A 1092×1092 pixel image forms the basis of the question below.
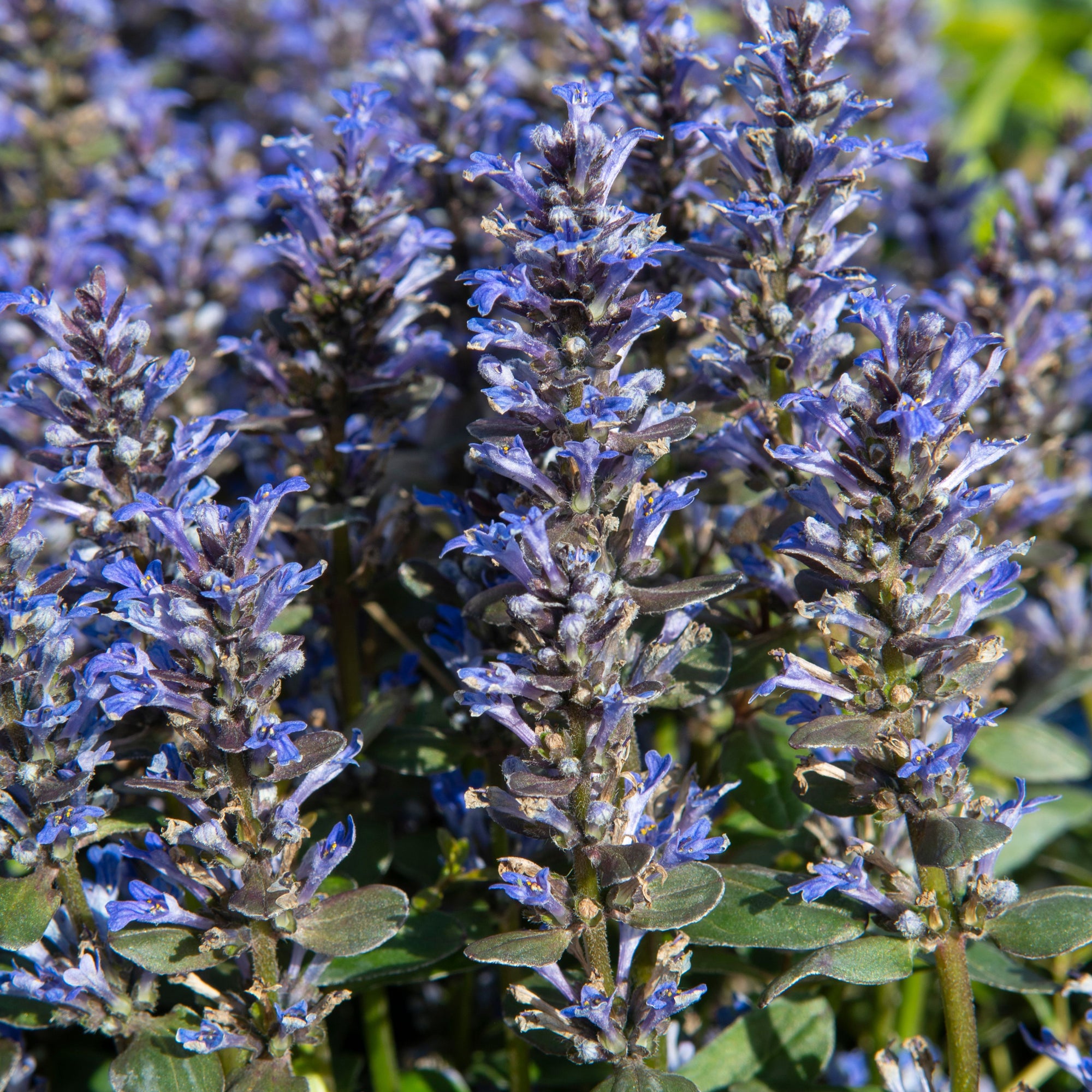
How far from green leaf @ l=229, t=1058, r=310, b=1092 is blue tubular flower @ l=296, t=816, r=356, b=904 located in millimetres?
367

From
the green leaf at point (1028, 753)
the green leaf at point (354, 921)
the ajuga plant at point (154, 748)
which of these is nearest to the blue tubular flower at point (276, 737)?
the ajuga plant at point (154, 748)

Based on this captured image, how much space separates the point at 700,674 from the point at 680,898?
21.2 inches

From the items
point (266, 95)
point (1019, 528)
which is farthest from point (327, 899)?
point (266, 95)

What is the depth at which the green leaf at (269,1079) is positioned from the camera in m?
2.44

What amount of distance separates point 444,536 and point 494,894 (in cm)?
123

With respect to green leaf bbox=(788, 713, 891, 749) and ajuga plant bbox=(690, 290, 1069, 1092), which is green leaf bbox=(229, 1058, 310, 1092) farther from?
green leaf bbox=(788, 713, 891, 749)

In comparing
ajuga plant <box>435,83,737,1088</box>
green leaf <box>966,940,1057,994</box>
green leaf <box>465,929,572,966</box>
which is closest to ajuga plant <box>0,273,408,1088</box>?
green leaf <box>465,929,572,966</box>

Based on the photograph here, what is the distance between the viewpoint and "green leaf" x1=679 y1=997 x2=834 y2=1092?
3.02m

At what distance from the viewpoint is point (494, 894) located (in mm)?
2988

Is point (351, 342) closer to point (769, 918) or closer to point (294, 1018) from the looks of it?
point (294, 1018)

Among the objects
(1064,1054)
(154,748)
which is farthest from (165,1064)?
(1064,1054)

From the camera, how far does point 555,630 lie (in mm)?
2305

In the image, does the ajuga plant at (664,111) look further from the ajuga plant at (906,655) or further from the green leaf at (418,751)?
the green leaf at (418,751)

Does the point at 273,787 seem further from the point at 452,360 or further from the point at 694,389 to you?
the point at 452,360
